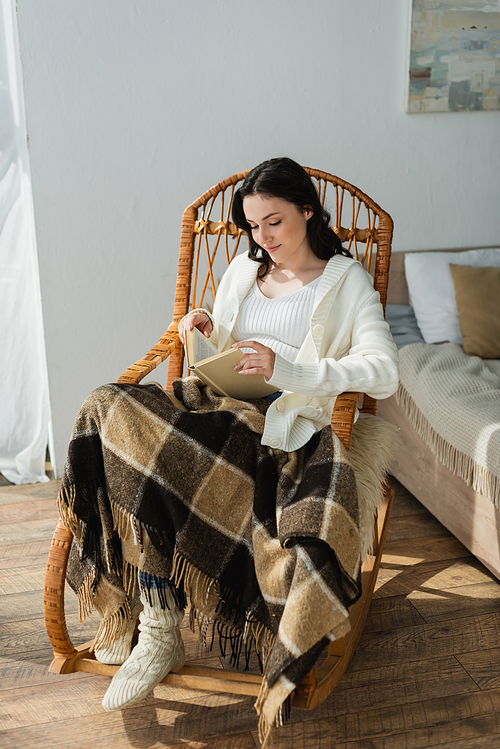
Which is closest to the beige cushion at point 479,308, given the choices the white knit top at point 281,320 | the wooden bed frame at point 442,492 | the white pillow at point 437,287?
the white pillow at point 437,287

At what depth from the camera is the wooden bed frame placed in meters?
1.54

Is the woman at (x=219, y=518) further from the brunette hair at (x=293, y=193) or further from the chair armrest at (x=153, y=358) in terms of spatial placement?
the brunette hair at (x=293, y=193)

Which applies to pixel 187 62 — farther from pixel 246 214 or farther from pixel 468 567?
pixel 468 567

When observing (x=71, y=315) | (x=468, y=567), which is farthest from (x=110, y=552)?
(x=71, y=315)

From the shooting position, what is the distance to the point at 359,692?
1.25 m

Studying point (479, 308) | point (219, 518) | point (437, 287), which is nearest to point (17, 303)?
point (219, 518)

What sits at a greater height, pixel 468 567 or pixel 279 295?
pixel 279 295

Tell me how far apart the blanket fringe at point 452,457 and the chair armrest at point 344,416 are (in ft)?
1.56

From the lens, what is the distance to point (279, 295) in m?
1.50

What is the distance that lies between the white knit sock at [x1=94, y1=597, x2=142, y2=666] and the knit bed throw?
0.87 m

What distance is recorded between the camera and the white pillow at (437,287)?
210cm

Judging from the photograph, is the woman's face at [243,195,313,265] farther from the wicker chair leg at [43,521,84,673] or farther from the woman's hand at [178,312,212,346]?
the wicker chair leg at [43,521,84,673]

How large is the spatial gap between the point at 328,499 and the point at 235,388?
404 millimetres

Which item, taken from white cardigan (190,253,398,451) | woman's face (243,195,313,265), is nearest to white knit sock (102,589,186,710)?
white cardigan (190,253,398,451)
